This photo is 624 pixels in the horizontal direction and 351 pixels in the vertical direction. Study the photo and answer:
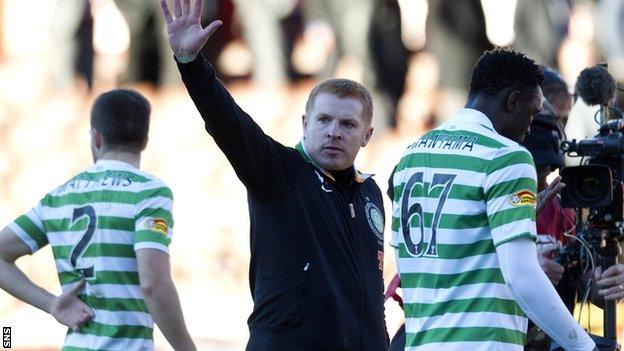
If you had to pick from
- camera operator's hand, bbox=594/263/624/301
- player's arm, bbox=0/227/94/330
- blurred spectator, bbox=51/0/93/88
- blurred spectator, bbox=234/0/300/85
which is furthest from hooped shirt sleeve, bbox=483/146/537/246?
blurred spectator, bbox=51/0/93/88

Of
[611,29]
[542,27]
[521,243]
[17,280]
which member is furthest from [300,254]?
[542,27]

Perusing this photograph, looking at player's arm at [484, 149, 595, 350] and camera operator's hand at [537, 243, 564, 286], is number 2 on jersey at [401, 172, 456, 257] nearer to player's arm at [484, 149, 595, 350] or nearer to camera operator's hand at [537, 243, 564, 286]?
player's arm at [484, 149, 595, 350]

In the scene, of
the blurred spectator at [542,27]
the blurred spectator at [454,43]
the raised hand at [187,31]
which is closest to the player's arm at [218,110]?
the raised hand at [187,31]

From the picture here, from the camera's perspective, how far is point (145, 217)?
519cm

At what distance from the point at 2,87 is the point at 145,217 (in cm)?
761

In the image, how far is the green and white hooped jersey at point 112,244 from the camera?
5168 millimetres

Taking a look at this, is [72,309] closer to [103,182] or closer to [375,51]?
[103,182]

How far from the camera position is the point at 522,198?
429 centimetres

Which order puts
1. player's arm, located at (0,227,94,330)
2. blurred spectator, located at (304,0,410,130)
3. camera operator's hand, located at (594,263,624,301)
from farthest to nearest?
A: blurred spectator, located at (304,0,410,130)
player's arm, located at (0,227,94,330)
camera operator's hand, located at (594,263,624,301)

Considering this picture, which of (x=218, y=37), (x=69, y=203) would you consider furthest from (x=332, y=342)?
(x=218, y=37)

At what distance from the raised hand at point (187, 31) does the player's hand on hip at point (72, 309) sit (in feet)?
4.06

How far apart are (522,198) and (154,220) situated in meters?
1.54

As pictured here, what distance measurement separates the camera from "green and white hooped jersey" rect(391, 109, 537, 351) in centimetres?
430

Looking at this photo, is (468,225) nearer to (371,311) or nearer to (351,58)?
(371,311)
